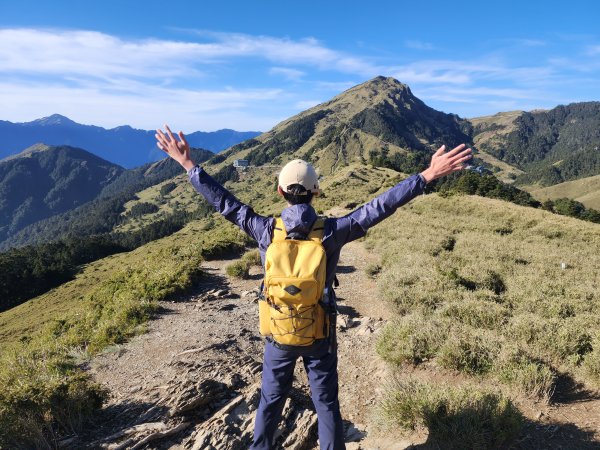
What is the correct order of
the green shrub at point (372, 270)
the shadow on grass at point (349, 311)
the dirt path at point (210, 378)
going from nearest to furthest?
the dirt path at point (210, 378) < the shadow on grass at point (349, 311) < the green shrub at point (372, 270)

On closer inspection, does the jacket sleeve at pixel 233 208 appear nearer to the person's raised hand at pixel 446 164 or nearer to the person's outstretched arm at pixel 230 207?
the person's outstretched arm at pixel 230 207

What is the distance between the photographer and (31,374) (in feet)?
20.4

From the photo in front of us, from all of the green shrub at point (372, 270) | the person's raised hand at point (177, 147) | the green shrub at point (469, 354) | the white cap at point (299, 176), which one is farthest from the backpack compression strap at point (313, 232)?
the green shrub at point (372, 270)

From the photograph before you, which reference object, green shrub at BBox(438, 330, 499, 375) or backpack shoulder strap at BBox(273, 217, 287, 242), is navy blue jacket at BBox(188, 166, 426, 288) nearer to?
backpack shoulder strap at BBox(273, 217, 287, 242)

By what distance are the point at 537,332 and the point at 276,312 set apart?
631cm

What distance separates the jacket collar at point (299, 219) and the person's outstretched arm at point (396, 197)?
29 cm

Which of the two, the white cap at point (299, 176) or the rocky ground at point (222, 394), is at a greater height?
the white cap at point (299, 176)

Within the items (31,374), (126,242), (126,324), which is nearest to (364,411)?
(31,374)

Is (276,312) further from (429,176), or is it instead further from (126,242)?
(126,242)

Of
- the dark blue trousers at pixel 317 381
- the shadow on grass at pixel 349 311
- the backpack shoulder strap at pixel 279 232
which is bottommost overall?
the shadow on grass at pixel 349 311

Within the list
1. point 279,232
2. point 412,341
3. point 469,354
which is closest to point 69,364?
point 412,341

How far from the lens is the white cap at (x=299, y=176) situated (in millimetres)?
3801

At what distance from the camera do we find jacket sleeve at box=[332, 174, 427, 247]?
143 inches

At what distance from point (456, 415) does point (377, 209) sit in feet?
10.2
